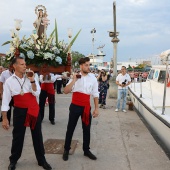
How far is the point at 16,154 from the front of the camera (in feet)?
13.6

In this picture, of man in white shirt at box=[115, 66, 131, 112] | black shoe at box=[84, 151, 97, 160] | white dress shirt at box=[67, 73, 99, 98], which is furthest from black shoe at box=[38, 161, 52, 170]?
man in white shirt at box=[115, 66, 131, 112]

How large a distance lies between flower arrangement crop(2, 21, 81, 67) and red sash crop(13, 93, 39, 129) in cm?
214

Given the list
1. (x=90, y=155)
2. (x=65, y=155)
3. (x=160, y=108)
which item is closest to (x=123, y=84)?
(x=160, y=108)

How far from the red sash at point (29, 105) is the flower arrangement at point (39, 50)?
2143 mm

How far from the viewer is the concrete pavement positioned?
4.44m

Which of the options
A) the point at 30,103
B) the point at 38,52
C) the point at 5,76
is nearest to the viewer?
the point at 30,103

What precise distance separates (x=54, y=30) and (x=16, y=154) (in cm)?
342

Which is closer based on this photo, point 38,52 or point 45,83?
point 38,52

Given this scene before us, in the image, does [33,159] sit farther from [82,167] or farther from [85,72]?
[85,72]

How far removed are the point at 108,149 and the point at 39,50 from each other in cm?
281

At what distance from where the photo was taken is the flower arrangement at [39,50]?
6.08 metres

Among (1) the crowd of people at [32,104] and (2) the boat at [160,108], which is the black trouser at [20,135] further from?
(2) the boat at [160,108]

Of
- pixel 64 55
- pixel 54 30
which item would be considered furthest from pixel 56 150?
pixel 54 30

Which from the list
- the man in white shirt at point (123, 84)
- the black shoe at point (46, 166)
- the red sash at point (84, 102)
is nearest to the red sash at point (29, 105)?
the black shoe at point (46, 166)
